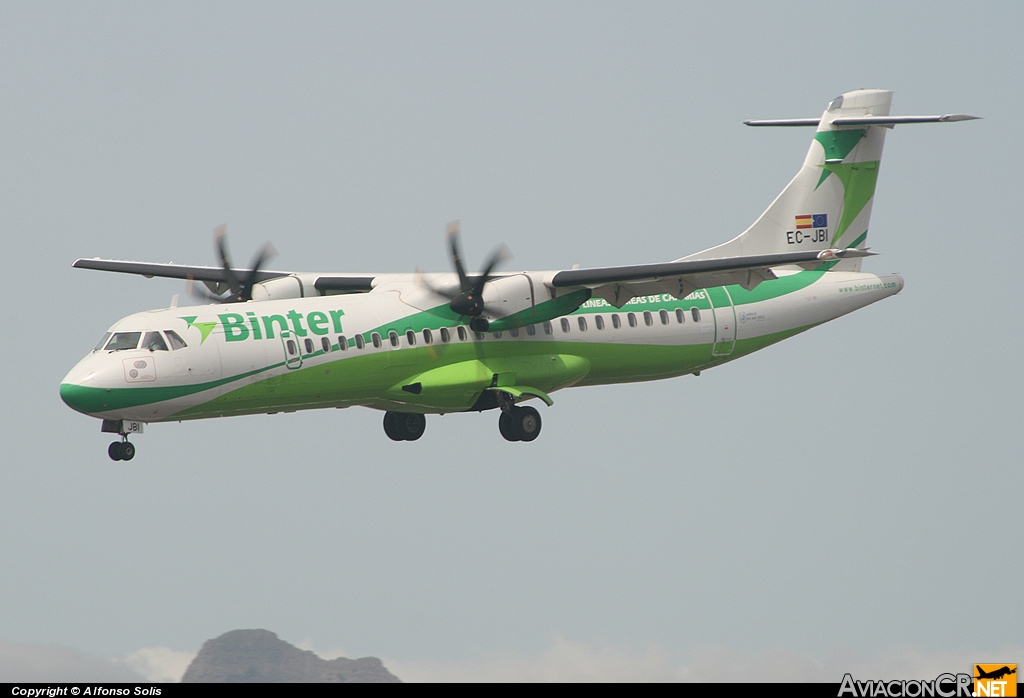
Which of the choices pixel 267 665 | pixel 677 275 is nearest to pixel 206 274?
pixel 677 275

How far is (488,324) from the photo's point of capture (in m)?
27.2

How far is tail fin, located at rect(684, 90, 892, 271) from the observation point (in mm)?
32219

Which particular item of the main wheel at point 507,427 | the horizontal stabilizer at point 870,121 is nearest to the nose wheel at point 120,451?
the main wheel at point 507,427

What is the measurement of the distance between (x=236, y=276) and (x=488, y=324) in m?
6.19

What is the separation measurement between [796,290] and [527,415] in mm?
7508

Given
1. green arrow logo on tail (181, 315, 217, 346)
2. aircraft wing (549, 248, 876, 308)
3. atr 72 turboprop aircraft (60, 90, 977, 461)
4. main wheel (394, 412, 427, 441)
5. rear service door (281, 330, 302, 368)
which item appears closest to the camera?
atr 72 turboprop aircraft (60, 90, 977, 461)

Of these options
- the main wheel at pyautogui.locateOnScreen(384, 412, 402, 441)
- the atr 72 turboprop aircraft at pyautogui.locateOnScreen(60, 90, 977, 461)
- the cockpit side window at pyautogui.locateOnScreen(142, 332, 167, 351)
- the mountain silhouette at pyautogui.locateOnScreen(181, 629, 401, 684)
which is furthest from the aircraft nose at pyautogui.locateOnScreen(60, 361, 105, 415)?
the mountain silhouette at pyautogui.locateOnScreen(181, 629, 401, 684)

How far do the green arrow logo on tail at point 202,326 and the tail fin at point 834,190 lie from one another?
13205 millimetres

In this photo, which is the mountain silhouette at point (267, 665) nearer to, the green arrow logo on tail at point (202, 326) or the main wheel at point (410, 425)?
the main wheel at point (410, 425)

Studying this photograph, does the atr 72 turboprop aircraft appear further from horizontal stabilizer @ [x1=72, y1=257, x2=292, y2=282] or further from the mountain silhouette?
the mountain silhouette

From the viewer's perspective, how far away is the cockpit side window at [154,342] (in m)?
24.1

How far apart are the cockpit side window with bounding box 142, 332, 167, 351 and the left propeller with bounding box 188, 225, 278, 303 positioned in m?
4.90

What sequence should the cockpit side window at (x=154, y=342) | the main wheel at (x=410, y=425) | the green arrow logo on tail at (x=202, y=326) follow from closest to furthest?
the cockpit side window at (x=154, y=342) → the green arrow logo on tail at (x=202, y=326) → the main wheel at (x=410, y=425)

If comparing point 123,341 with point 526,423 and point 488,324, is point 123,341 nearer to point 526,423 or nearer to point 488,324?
point 488,324
